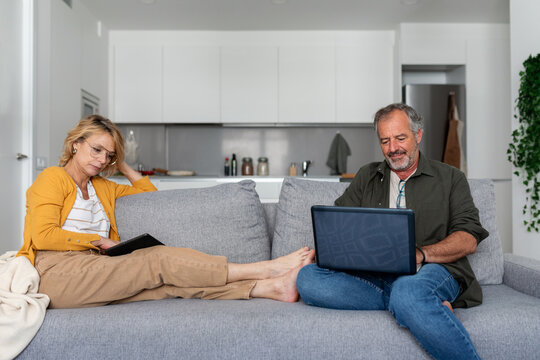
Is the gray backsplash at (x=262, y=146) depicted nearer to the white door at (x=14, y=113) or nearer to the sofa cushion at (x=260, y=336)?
the white door at (x=14, y=113)

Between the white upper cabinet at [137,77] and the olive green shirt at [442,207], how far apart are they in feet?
13.1

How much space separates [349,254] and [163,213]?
93 centimetres

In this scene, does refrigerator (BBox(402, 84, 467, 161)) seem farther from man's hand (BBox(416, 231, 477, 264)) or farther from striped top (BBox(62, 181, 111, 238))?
striped top (BBox(62, 181, 111, 238))

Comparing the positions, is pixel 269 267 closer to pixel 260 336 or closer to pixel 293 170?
pixel 260 336

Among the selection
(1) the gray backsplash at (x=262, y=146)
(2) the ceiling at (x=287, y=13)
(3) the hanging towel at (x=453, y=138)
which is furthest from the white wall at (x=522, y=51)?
(1) the gray backsplash at (x=262, y=146)

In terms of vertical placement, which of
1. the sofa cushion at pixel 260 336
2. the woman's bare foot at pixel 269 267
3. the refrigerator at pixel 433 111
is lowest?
the sofa cushion at pixel 260 336

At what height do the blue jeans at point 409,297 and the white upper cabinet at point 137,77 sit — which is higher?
the white upper cabinet at point 137,77

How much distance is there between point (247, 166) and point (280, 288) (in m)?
3.80

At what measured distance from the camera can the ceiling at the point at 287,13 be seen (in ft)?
14.8

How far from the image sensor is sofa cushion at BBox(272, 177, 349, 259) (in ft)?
6.51

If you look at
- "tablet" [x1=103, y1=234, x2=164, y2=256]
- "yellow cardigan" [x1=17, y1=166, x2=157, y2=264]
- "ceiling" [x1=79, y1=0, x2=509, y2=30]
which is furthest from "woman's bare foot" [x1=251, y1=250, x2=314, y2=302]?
"ceiling" [x1=79, y1=0, x2=509, y2=30]

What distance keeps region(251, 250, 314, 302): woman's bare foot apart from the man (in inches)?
2.5

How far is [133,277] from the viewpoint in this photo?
162cm

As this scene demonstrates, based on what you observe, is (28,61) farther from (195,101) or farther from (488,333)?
(488,333)
